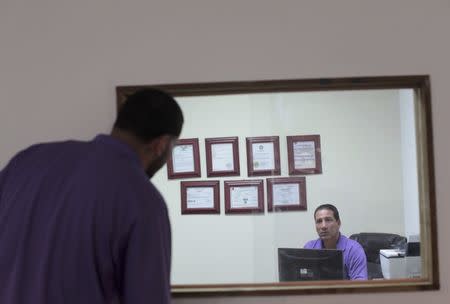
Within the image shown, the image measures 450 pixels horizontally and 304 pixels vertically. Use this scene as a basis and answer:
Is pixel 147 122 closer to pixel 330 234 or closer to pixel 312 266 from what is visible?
pixel 312 266

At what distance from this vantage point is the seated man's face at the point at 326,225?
3127 millimetres

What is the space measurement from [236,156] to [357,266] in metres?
0.85

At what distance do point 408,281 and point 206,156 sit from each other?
41.3 inches

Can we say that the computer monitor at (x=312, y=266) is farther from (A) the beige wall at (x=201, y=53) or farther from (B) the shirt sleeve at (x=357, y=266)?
(A) the beige wall at (x=201, y=53)

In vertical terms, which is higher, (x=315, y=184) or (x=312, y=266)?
(x=315, y=184)

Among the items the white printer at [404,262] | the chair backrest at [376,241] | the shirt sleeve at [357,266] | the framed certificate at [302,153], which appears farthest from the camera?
the chair backrest at [376,241]

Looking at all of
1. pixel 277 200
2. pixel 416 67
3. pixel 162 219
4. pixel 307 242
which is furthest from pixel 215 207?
pixel 162 219

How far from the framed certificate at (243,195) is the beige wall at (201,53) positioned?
74cm

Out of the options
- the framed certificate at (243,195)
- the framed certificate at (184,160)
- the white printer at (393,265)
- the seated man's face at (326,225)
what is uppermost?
the framed certificate at (184,160)

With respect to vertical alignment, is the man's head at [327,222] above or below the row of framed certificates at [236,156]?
below

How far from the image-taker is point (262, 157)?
2633mm

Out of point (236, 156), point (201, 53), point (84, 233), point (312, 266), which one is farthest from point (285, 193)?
point (84, 233)

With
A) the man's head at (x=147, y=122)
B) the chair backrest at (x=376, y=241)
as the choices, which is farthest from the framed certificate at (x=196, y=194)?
the chair backrest at (x=376, y=241)

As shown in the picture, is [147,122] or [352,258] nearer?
[147,122]
